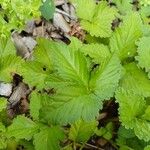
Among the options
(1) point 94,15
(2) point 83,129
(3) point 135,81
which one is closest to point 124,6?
(1) point 94,15

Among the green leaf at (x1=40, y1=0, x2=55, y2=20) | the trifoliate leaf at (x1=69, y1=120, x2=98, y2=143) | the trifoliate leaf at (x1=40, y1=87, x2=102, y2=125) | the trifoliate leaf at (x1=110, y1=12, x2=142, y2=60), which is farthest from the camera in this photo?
the green leaf at (x1=40, y1=0, x2=55, y2=20)

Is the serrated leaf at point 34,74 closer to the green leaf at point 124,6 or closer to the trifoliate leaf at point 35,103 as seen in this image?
the trifoliate leaf at point 35,103

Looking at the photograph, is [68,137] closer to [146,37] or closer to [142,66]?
[142,66]

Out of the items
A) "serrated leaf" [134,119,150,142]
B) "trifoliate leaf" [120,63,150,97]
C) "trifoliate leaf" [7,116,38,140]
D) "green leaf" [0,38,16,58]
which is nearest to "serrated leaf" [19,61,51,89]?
"green leaf" [0,38,16,58]

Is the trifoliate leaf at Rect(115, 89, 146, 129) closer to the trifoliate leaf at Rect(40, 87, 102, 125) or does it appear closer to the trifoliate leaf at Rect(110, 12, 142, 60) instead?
the trifoliate leaf at Rect(40, 87, 102, 125)

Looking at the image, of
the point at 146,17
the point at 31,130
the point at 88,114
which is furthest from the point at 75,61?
the point at 146,17

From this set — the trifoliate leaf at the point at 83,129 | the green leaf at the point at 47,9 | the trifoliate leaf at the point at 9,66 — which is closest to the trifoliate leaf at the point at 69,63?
the trifoliate leaf at the point at 83,129
